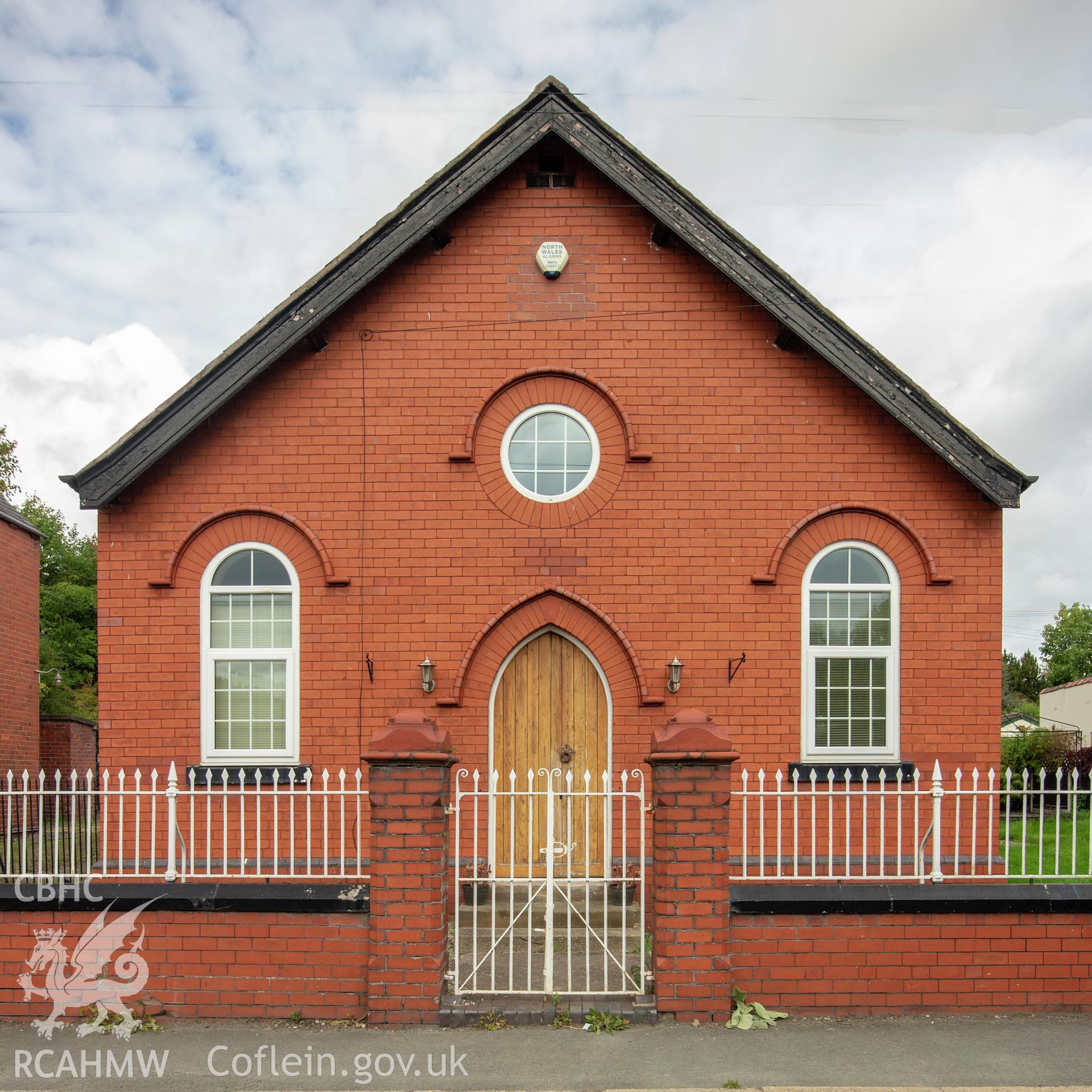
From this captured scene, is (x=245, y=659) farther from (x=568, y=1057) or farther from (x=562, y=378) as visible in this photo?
(x=568, y=1057)

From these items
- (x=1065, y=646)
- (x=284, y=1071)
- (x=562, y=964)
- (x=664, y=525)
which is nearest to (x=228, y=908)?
(x=284, y=1071)

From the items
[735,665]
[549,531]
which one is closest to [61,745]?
[549,531]

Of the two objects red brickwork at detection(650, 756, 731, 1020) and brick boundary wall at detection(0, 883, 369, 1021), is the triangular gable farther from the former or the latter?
red brickwork at detection(650, 756, 731, 1020)

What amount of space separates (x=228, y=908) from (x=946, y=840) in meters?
6.51

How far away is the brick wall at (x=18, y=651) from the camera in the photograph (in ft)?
65.0

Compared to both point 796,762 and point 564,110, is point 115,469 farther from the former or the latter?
point 796,762

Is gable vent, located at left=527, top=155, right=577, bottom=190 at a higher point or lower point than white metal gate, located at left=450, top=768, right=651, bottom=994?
higher

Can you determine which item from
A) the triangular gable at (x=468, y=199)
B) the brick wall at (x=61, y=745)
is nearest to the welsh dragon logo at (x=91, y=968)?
the triangular gable at (x=468, y=199)

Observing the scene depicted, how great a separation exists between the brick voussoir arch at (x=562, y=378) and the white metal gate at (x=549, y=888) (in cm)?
296

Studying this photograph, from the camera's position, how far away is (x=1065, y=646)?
6738 centimetres

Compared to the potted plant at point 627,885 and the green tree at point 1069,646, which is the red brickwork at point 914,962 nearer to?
the potted plant at point 627,885

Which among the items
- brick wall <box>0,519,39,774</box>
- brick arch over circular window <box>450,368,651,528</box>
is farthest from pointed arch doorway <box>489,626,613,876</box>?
brick wall <box>0,519,39,774</box>

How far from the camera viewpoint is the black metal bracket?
957cm

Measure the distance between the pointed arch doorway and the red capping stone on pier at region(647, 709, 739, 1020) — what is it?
327cm
